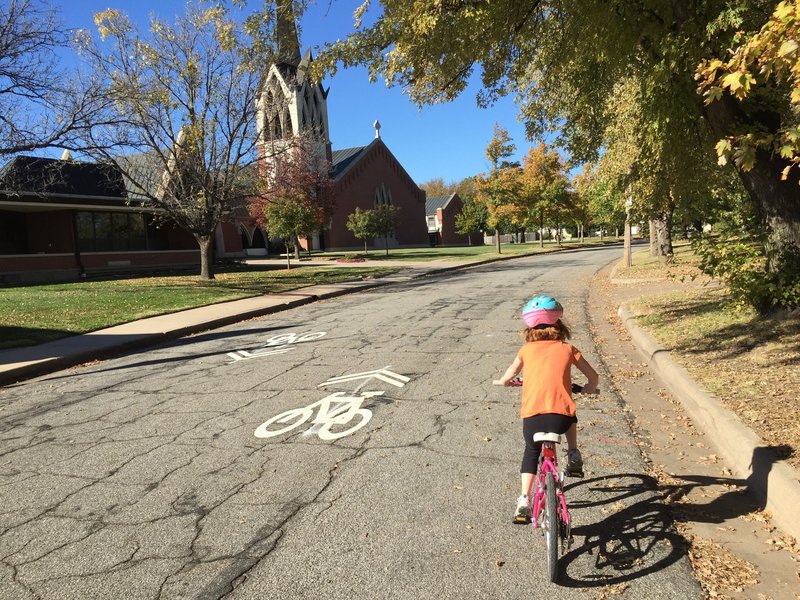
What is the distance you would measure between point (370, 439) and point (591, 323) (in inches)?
299

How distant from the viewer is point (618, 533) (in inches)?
138

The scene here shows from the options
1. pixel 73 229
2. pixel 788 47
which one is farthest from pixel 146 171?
pixel 788 47

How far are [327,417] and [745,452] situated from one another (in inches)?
144

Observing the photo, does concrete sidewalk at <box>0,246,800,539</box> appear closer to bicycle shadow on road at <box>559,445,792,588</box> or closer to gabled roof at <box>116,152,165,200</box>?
bicycle shadow on road at <box>559,445,792,588</box>

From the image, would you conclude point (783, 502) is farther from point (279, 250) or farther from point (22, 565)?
point (279, 250)

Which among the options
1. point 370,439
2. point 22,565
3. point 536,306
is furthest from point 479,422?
point 22,565

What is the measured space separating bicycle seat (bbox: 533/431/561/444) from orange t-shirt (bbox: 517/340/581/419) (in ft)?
0.38

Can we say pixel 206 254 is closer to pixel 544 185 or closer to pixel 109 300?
pixel 109 300

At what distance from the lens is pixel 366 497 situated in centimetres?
403

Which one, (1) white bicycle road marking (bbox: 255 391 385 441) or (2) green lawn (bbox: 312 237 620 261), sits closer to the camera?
(1) white bicycle road marking (bbox: 255 391 385 441)

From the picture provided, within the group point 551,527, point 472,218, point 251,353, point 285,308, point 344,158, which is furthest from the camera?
point 472,218

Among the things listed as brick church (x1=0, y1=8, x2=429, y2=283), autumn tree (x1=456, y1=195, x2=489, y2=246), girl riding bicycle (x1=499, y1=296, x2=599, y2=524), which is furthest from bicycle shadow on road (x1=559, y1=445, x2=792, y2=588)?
autumn tree (x1=456, y1=195, x2=489, y2=246)

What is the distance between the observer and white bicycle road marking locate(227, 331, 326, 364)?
9.45 metres

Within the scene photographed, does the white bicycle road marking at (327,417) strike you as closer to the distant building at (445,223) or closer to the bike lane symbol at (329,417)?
the bike lane symbol at (329,417)
